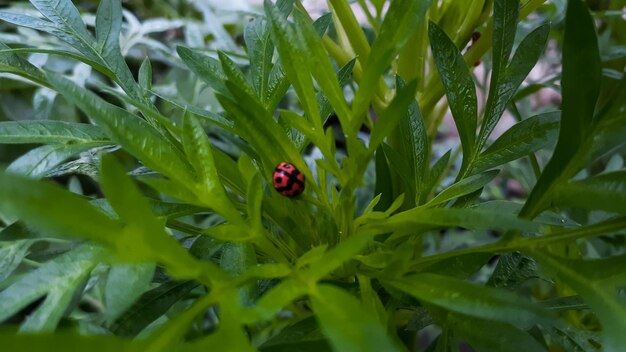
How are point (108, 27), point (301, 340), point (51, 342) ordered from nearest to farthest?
point (51, 342) → point (301, 340) → point (108, 27)

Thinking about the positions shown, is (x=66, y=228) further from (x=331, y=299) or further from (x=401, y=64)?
(x=401, y=64)

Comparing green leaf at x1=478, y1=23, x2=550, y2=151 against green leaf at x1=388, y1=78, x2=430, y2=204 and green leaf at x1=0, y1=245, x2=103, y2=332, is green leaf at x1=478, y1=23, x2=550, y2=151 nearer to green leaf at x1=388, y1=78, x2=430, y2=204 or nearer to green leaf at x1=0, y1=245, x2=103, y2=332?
green leaf at x1=388, y1=78, x2=430, y2=204

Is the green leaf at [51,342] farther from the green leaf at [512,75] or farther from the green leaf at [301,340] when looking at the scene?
the green leaf at [512,75]

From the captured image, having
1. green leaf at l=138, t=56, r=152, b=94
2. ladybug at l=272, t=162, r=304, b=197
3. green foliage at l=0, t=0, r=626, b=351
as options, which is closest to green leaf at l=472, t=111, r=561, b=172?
green foliage at l=0, t=0, r=626, b=351

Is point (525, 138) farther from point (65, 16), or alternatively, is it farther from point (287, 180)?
point (65, 16)

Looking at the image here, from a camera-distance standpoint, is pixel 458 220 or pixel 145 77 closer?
pixel 458 220

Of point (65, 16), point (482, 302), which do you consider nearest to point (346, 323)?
point (482, 302)
